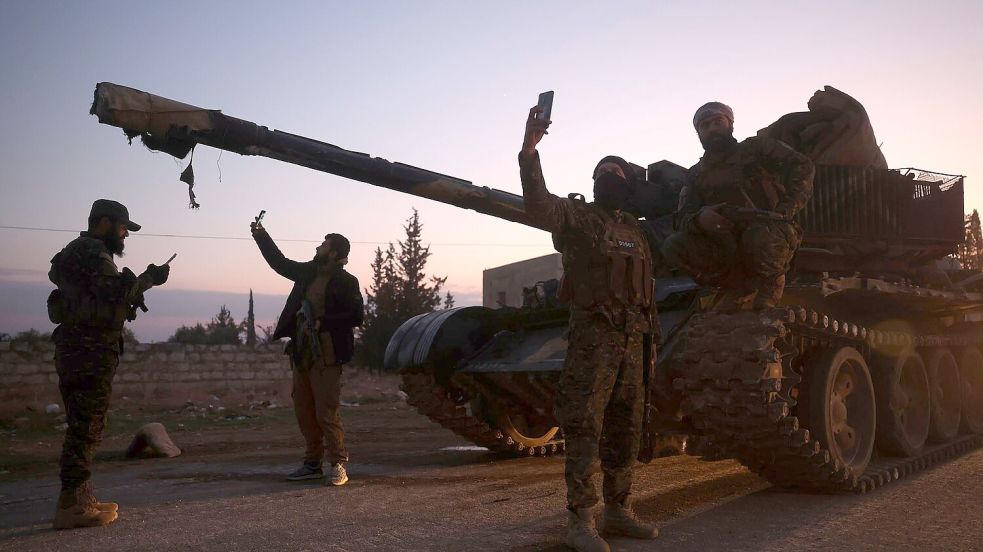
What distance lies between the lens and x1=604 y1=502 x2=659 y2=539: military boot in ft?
12.5

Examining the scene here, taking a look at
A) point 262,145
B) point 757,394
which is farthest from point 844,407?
point 262,145

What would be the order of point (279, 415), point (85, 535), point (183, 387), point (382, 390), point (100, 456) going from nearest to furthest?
point (85, 535), point (100, 456), point (279, 415), point (183, 387), point (382, 390)

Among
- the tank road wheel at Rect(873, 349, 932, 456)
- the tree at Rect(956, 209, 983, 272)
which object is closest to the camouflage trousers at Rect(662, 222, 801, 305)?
the tank road wheel at Rect(873, 349, 932, 456)

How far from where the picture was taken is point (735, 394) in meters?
4.43

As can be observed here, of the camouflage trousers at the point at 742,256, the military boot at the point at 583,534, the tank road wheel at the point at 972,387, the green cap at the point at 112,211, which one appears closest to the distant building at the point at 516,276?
the tank road wheel at the point at 972,387

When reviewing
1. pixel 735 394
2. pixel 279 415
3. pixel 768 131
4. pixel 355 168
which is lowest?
pixel 279 415

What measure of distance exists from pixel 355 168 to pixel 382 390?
1305cm

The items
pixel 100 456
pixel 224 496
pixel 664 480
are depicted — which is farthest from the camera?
pixel 100 456

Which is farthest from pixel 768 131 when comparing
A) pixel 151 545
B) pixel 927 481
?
pixel 151 545

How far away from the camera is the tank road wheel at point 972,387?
302 inches

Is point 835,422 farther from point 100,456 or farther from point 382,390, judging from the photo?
point 382,390

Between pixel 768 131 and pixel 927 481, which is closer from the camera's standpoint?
pixel 927 481

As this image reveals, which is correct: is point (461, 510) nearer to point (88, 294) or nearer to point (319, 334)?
point (319, 334)

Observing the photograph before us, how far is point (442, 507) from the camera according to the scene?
4.68 meters
